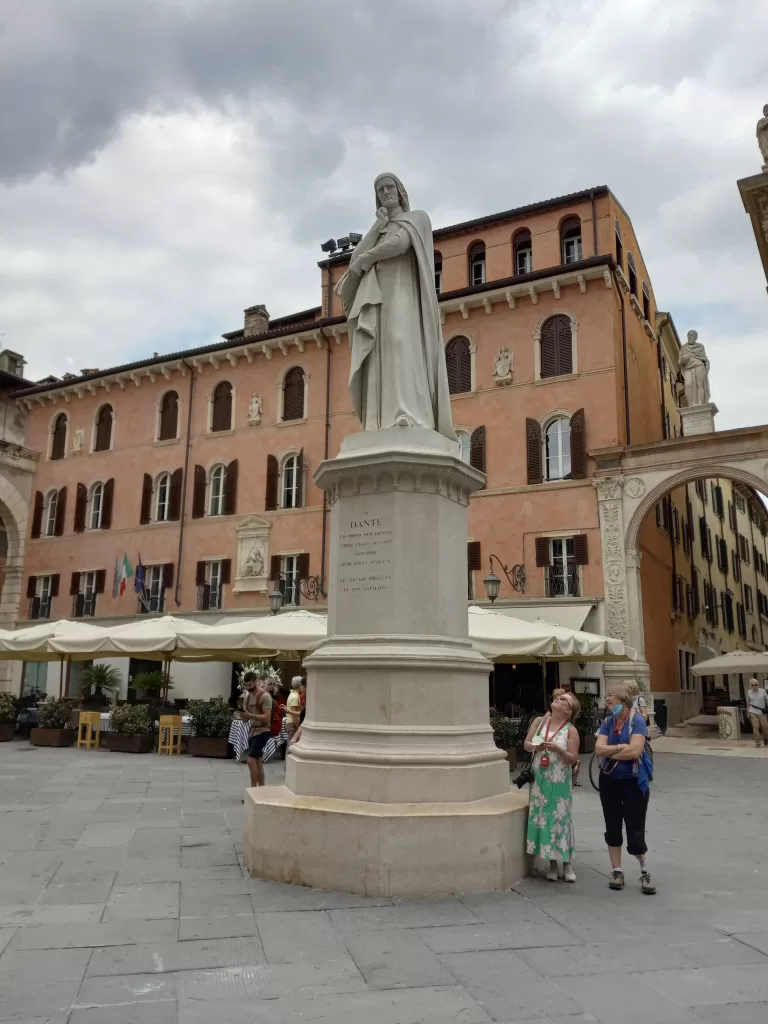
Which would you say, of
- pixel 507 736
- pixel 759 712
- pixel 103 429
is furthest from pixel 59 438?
pixel 759 712

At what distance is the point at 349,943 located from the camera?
177 inches

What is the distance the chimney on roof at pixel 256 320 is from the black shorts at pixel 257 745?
85.1 ft

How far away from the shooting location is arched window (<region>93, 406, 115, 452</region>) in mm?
33406

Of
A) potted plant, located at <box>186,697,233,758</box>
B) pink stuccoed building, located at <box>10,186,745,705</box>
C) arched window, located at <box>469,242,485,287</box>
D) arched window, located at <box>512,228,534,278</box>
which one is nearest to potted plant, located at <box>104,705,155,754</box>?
potted plant, located at <box>186,697,233,758</box>

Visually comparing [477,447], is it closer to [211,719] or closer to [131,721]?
[211,719]

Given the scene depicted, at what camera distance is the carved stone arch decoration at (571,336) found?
80.4 feet

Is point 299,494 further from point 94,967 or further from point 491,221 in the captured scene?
point 94,967

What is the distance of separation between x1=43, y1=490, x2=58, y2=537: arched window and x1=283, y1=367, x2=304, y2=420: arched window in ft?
38.2

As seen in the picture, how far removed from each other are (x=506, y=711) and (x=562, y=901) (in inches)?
659

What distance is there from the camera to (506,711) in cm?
2188

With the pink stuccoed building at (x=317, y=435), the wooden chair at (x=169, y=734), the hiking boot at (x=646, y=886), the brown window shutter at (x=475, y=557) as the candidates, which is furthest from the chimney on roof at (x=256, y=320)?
the hiking boot at (x=646, y=886)

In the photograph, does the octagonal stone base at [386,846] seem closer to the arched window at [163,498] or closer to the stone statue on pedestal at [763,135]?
the stone statue on pedestal at [763,135]

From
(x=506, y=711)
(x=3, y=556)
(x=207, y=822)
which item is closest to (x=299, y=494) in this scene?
(x=506, y=711)

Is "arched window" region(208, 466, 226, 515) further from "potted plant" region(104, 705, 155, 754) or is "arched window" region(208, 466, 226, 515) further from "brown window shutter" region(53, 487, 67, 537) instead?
"potted plant" region(104, 705, 155, 754)
